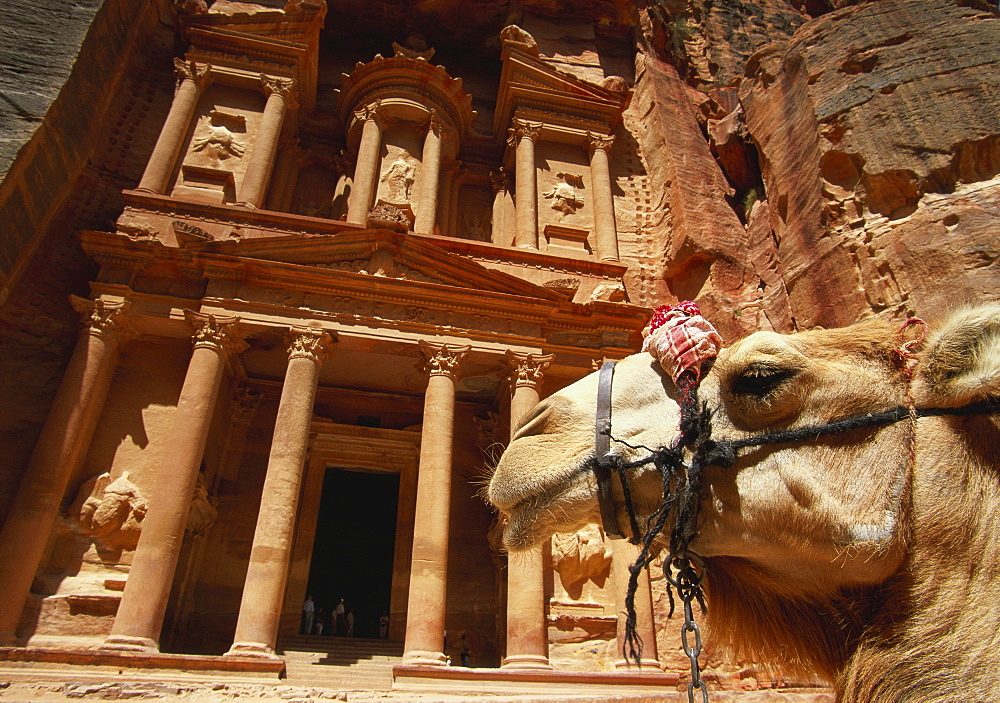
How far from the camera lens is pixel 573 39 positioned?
71.3 ft

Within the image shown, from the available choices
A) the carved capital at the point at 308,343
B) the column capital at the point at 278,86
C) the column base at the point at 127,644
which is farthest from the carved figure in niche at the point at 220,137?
the column base at the point at 127,644

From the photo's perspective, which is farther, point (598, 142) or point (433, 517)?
point (598, 142)

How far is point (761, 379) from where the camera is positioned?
6.53 feet

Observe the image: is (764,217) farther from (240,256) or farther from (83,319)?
(83,319)

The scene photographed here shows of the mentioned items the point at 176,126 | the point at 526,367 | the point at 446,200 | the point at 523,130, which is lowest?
the point at 526,367

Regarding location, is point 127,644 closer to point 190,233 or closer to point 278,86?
point 190,233

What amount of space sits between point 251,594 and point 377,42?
59.3 ft

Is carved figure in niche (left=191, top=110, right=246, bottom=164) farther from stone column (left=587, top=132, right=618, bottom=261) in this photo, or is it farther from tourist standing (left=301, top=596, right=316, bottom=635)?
tourist standing (left=301, top=596, right=316, bottom=635)

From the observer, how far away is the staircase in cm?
931

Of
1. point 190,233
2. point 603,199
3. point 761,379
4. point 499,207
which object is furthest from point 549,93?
point 761,379

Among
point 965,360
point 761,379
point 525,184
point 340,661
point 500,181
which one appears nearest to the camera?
point 965,360

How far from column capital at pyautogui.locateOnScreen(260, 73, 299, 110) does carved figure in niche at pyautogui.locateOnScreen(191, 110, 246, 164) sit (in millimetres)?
997

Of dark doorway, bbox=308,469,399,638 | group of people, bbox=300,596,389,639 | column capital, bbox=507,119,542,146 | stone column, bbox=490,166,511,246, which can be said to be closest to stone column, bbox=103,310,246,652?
group of people, bbox=300,596,389,639

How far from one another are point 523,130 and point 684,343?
54.1ft
